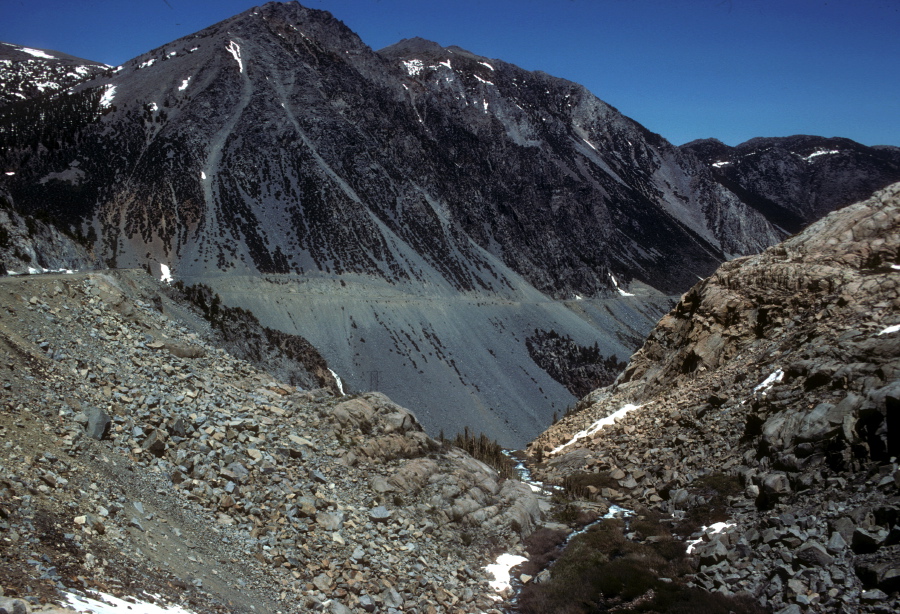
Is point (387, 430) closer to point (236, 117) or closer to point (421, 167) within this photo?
point (236, 117)

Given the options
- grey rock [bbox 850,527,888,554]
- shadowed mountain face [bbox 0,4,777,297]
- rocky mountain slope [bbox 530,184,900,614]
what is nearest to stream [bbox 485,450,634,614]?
rocky mountain slope [bbox 530,184,900,614]

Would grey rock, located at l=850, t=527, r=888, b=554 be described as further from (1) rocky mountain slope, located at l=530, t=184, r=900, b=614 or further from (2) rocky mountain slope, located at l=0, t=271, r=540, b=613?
(2) rocky mountain slope, located at l=0, t=271, r=540, b=613

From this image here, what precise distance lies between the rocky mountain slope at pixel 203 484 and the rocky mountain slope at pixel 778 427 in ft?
20.0

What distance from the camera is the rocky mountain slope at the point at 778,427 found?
12.1 metres

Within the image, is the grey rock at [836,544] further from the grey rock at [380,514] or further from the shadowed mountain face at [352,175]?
the shadowed mountain face at [352,175]

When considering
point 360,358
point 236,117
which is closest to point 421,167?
point 236,117

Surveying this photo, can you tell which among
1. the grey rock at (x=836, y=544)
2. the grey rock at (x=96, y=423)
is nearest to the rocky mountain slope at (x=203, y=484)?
the grey rock at (x=96, y=423)

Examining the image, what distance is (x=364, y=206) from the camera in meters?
89.6

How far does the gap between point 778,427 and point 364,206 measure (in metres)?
77.7

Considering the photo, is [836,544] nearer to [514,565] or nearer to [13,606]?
[514,565]

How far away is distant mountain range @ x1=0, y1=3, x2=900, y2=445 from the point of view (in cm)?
6519

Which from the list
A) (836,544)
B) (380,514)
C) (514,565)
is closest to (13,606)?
(380,514)

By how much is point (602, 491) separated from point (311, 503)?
44.5 ft

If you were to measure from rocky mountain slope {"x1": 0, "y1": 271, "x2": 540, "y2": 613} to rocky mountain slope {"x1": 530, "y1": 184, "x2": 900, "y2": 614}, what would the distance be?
6.09 meters
